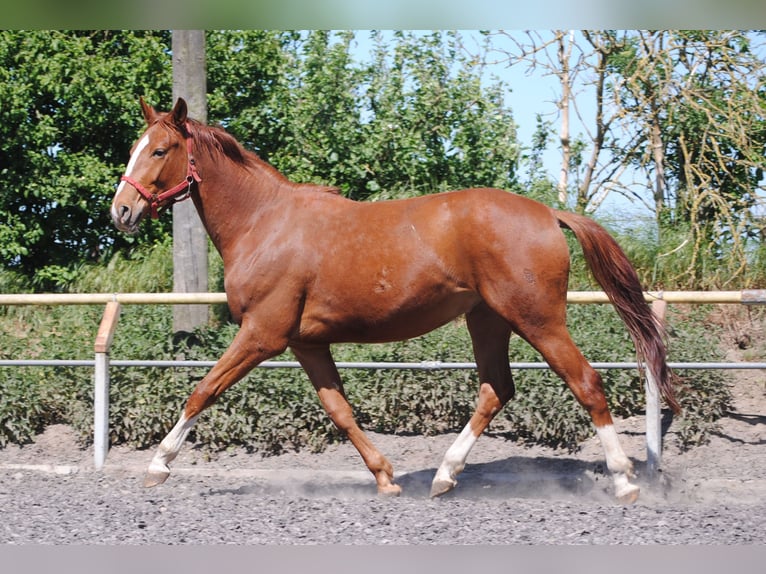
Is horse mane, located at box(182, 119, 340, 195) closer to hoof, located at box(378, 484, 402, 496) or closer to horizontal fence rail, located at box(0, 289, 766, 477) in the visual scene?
horizontal fence rail, located at box(0, 289, 766, 477)

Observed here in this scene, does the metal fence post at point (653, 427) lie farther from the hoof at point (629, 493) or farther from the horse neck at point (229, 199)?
the horse neck at point (229, 199)

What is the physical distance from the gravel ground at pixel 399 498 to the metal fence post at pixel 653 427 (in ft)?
0.33

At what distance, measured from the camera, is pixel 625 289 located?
5.52 meters

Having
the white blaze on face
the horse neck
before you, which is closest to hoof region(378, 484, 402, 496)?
the horse neck

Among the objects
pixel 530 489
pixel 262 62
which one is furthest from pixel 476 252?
pixel 262 62

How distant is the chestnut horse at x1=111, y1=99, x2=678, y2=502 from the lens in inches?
205

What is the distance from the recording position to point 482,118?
10.1 metres

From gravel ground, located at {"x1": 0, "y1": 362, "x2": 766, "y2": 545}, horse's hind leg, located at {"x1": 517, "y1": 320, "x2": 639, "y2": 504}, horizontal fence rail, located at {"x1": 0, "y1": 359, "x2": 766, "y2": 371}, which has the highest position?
horse's hind leg, located at {"x1": 517, "y1": 320, "x2": 639, "y2": 504}

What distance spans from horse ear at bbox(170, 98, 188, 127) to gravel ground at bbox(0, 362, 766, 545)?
88.4 inches

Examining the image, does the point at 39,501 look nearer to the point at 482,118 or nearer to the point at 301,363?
the point at 301,363

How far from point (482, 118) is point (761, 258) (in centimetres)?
318

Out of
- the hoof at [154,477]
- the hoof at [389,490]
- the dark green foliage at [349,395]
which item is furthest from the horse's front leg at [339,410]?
the dark green foliage at [349,395]

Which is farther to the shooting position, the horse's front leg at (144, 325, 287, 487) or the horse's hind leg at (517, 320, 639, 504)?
the horse's front leg at (144, 325, 287, 487)

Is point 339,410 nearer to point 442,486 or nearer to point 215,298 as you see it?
point 442,486
